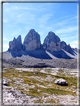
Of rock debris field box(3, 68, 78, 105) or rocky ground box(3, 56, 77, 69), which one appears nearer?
rock debris field box(3, 68, 78, 105)

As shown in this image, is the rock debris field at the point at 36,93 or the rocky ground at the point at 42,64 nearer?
the rock debris field at the point at 36,93

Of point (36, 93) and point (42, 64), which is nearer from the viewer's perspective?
point (36, 93)

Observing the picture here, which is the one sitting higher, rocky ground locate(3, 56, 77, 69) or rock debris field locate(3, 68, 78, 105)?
rock debris field locate(3, 68, 78, 105)

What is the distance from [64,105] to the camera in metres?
11.8

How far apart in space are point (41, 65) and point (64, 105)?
130808 mm

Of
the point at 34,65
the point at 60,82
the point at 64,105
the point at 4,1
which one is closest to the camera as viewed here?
the point at 4,1

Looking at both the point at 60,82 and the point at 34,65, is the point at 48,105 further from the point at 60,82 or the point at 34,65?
the point at 34,65

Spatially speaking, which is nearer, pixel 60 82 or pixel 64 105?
pixel 64 105

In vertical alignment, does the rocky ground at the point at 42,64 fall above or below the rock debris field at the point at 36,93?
below

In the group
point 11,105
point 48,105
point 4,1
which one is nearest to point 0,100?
point 11,105

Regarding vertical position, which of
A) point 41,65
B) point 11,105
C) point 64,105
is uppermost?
point 11,105

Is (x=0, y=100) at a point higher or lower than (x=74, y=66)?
higher

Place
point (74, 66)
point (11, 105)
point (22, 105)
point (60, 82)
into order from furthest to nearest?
point (74, 66)
point (60, 82)
point (22, 105)
point (11, 105)

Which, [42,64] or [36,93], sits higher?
[36,93]
